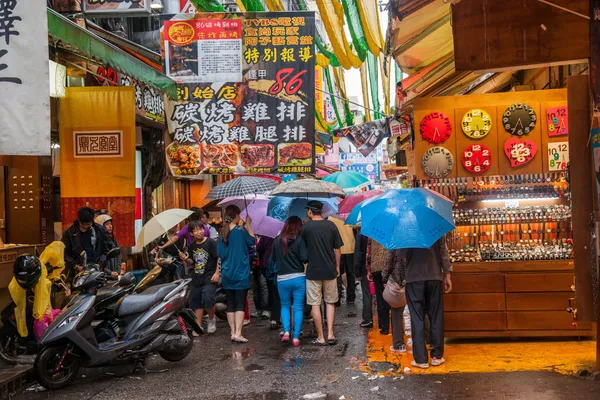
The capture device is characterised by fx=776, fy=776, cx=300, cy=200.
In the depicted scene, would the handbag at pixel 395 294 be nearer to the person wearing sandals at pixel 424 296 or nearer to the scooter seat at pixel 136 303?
the person wearing sandals at pixel 424 296

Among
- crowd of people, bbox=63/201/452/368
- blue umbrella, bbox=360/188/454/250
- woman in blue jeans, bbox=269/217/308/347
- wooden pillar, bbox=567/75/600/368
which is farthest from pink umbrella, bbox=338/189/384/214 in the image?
wooden pillar, bbox=567/75/600/368

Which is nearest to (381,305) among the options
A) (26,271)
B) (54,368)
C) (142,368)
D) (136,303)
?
(142,368)

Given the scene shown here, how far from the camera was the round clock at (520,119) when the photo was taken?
→ 445 inches

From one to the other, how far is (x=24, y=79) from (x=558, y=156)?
7547 mm

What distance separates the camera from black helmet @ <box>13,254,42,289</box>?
30.9 ft

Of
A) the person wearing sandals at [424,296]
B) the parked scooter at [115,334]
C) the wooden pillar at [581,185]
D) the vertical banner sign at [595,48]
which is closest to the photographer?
the vertical banner sign at [595,48]

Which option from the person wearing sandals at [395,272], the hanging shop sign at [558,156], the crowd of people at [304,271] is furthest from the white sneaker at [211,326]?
the hanging shop sign at [558,156]

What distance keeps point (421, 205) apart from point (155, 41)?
33.7 ft

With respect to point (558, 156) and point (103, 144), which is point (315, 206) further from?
point (558, 156)

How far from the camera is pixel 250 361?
412 inches

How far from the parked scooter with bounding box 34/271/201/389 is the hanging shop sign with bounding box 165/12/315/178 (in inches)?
211

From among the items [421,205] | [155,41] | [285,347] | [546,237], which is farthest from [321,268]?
[155,41]

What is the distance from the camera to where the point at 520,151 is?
1130 cm

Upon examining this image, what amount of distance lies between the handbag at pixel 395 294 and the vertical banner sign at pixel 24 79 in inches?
200
